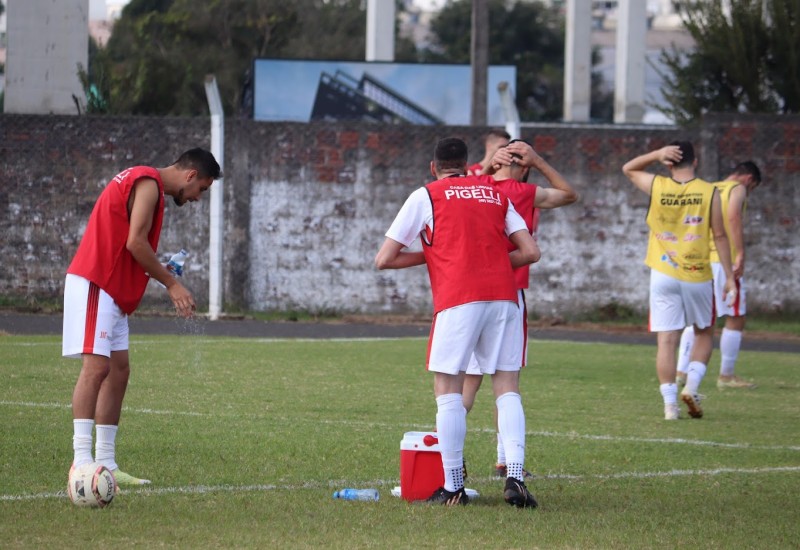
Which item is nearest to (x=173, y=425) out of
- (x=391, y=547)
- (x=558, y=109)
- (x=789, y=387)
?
(x=391, y=547)

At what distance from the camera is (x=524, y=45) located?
78188 millimetres

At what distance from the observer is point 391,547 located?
6.41m

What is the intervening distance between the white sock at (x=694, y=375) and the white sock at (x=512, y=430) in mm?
4704

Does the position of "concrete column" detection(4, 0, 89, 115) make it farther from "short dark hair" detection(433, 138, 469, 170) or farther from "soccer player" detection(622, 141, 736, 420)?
"short dark hair" detection(433, 138, 469, 170)

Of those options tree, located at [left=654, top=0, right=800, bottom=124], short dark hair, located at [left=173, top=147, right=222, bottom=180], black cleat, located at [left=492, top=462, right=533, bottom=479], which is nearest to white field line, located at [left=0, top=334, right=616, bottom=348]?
black cleat, located at [left=492, top=462, right=533, bottom=479]

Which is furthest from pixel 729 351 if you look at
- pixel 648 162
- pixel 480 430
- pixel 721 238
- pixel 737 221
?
pixel 480 430

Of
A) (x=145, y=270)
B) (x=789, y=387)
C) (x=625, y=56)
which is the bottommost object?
(x=789, y=387)

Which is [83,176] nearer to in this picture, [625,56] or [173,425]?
[173,425]

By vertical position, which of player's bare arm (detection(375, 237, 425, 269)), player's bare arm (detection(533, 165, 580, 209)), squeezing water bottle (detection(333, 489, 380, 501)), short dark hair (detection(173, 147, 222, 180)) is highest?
short dark hair (detection(173, 147, 222, 180))

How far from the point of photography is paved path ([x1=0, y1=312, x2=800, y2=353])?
1938 cm

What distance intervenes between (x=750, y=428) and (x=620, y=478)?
3049mm

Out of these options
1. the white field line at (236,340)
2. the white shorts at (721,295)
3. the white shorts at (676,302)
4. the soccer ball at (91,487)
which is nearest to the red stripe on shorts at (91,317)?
the soccer ball at (91,487)

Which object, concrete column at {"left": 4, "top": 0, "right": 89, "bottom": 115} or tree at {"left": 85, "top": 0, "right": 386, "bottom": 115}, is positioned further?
tree at {"left": 85, "top": 0, "right": 386, "bottom": 115}

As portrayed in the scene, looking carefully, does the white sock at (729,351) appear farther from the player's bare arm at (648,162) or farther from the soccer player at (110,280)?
the soccer player at (110,280)
